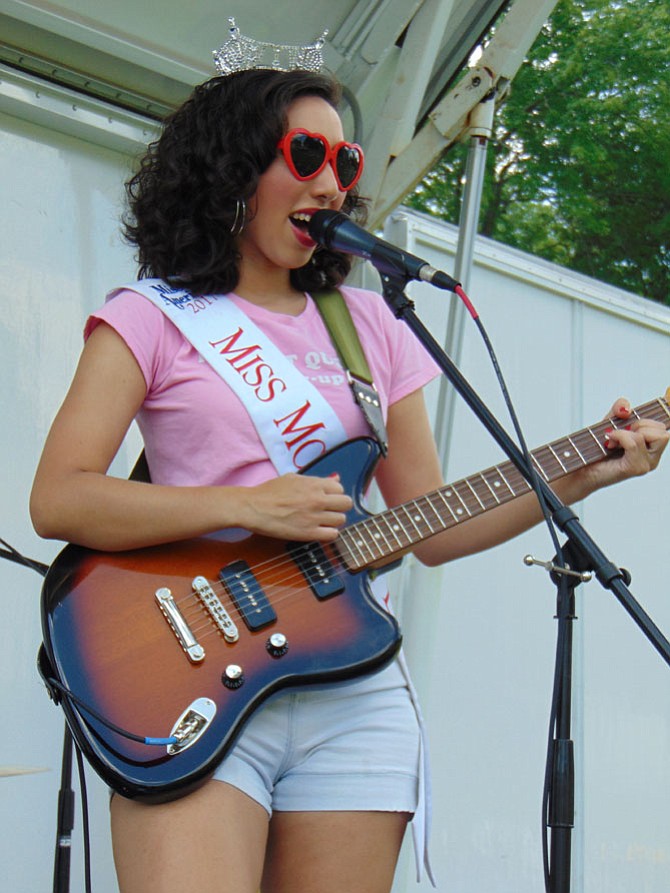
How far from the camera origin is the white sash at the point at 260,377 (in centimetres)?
201

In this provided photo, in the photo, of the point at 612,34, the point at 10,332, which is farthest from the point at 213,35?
the point at 612,34

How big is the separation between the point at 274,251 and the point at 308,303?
163mm

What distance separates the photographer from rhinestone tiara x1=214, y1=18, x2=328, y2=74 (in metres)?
2.46

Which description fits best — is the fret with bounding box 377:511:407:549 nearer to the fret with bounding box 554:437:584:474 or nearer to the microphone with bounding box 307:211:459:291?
the fret with bounding box 554:437:584:474

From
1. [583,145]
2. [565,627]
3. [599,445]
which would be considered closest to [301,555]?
[565,627]

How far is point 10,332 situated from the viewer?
124 inches

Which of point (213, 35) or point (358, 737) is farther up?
point (213, 35)

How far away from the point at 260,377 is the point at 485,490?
464mm

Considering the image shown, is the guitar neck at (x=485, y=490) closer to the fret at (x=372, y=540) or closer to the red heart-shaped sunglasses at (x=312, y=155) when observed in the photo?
the fret at (x=372, y=540)

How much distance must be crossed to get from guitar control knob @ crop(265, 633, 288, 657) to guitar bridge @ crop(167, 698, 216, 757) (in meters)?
0.13

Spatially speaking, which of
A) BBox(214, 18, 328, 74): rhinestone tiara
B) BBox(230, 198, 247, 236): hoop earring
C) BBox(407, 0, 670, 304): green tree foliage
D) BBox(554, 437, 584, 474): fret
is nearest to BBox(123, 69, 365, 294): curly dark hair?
BBox(230, 198, 247, 236): hoop earring

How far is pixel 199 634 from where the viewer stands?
6.05 ft

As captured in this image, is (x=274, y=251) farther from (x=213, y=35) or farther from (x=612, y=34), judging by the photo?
(x=612, y=34)

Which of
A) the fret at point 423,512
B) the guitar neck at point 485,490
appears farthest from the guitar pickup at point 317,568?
the fret at point 423,512
